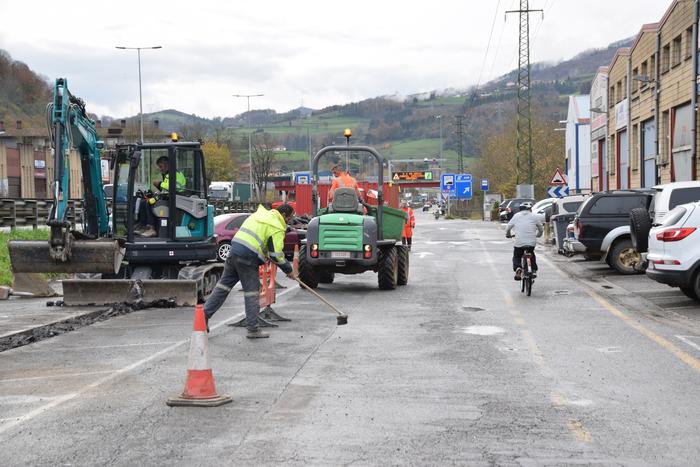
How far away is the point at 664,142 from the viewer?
3653cm

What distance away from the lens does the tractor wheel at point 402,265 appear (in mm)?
19355

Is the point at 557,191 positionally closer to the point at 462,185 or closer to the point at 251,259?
the point at 251,259

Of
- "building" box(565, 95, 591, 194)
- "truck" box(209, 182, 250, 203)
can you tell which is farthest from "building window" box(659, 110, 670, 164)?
"truck" box(209, 182, 250, 203)

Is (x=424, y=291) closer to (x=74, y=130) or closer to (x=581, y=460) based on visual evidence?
(x=74, y=130)

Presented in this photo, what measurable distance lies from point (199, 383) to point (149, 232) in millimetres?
9047

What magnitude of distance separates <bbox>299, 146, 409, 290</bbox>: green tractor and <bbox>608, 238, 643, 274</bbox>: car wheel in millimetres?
5989

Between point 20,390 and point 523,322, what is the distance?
752 centimetres

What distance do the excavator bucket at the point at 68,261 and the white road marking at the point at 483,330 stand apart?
578 cm

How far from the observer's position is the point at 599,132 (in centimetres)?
5488

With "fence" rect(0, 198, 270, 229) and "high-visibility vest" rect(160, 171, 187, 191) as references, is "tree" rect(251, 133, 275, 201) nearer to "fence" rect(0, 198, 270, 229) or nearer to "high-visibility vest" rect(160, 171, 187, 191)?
"fence" rect(0, 198, 270, 229)

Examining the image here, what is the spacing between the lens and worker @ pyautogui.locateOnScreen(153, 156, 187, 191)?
16.5m

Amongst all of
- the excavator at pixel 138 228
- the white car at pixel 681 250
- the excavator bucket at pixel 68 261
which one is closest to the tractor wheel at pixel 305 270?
the excavator at pixel 138 228

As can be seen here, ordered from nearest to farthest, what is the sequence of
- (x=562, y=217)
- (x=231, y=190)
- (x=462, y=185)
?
(x=562, y=217) < (x=231, y=190) < (x=462, y=185)

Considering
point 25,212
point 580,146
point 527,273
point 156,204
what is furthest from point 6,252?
point 580,146
